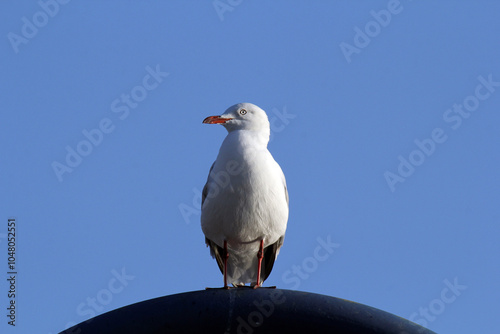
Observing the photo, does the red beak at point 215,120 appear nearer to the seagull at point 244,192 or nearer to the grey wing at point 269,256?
the seagull at point 244,192

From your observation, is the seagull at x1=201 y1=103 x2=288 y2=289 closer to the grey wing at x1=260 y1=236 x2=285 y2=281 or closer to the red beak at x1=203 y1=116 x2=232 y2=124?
the red beak at x1=203 y1=116 x2=232 y2=124

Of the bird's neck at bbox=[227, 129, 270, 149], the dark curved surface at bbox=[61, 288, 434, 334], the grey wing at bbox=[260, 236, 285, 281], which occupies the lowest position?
the dark curved surface at bbox=[61, 288, 434, 334]

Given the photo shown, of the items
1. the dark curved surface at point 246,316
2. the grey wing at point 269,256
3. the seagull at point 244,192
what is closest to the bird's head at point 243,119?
the seagull at point 244,192

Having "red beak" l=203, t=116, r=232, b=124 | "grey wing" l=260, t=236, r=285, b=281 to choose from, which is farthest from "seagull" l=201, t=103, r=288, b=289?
"grey wing" l=260, t=236, r=285, b=281

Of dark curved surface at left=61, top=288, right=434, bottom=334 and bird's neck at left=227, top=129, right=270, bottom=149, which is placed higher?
bird's neck at left=227, top=129, right=270, bottom=149

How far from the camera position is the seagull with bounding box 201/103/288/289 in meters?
8.41

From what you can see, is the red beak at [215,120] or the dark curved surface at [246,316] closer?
the dark curved surface at [246,316]

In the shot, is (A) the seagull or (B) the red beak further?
(B) the red beak

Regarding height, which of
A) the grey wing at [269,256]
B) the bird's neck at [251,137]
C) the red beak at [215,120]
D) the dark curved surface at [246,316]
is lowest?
the dark curved surface at [246,316]

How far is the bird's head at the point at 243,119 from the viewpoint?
30.2 ft

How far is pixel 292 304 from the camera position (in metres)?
4.89

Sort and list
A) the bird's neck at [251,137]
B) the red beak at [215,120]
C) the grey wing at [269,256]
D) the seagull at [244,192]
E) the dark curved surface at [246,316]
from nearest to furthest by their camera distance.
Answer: the dark curved surface at [246,316] < the seagull at [244,192] < the bird's neck at [251,137] < the red beak at [215,120] < the grey wing at [269,256]

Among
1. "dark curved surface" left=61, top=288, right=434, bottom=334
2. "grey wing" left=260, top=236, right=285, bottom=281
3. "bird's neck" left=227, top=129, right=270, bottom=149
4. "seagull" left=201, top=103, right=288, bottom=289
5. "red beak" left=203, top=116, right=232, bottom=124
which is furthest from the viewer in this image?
"grey wing" left=260, top=236, right=285, bottom=281

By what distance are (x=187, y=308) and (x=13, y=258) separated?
5.69 meters
